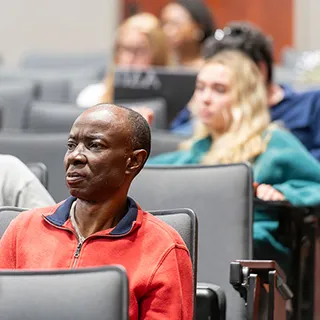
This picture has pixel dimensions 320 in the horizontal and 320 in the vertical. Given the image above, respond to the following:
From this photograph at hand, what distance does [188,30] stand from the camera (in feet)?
18.4

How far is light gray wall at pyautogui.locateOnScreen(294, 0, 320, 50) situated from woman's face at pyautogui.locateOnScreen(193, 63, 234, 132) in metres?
→ 6.17

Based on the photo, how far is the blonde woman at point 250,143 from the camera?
3.16 metres

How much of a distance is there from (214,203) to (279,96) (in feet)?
4.58

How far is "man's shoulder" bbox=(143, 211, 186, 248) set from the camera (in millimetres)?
→ 2121

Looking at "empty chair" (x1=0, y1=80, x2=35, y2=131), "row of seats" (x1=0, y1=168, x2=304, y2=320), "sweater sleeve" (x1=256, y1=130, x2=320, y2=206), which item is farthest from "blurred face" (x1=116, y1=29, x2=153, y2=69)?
"row of seats" (x1=0, y1=168, x2=304, y2=320)

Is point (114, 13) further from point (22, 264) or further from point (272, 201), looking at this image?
point (22, 264)

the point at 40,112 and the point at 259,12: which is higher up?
the point at 259,12

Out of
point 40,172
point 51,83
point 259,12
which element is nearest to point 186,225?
point 40,172

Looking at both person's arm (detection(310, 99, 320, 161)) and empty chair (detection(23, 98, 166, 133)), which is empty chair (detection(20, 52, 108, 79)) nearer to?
empty chair (detection(23, 98, 166, 133))

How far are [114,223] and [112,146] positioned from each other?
6.3 inches

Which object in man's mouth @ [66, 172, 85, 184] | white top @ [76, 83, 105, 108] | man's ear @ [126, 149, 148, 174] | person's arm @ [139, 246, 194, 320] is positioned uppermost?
man's ear @ [126, 149, 148, 174]

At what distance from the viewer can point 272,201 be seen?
300 centimetres

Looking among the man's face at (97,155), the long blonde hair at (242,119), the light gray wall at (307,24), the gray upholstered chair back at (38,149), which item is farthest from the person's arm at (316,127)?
the light gray wall at (307,24)

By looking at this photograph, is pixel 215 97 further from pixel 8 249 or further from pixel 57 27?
Answer: pixel 57 27
